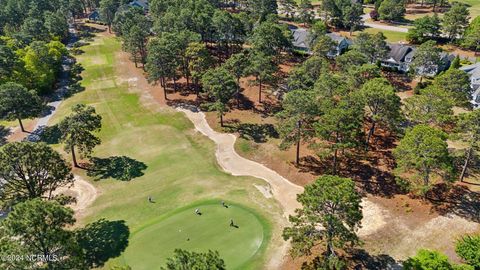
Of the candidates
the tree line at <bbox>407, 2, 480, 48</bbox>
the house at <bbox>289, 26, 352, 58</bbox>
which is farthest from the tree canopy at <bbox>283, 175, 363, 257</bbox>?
the tree line at <bbox>407, 2, 480, 48</bbox>

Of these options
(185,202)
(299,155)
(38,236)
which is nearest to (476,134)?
(299,155)

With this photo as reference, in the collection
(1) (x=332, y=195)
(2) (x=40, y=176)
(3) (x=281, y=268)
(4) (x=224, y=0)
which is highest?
(4) (x=224, y=0)

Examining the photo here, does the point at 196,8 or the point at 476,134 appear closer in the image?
the point at 476,134

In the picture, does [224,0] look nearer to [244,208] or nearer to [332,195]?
[244,208]

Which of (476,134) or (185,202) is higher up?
(476,134)

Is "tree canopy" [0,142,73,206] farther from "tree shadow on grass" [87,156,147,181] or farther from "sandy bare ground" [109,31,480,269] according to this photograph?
"sandy bare ground" [109,31,480,269]

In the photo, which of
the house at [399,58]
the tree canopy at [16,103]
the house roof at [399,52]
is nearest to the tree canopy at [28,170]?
the tree canopy at [16,103]

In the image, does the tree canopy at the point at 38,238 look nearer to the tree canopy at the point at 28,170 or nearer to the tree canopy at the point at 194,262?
the tree canopy at the point at 28,170
